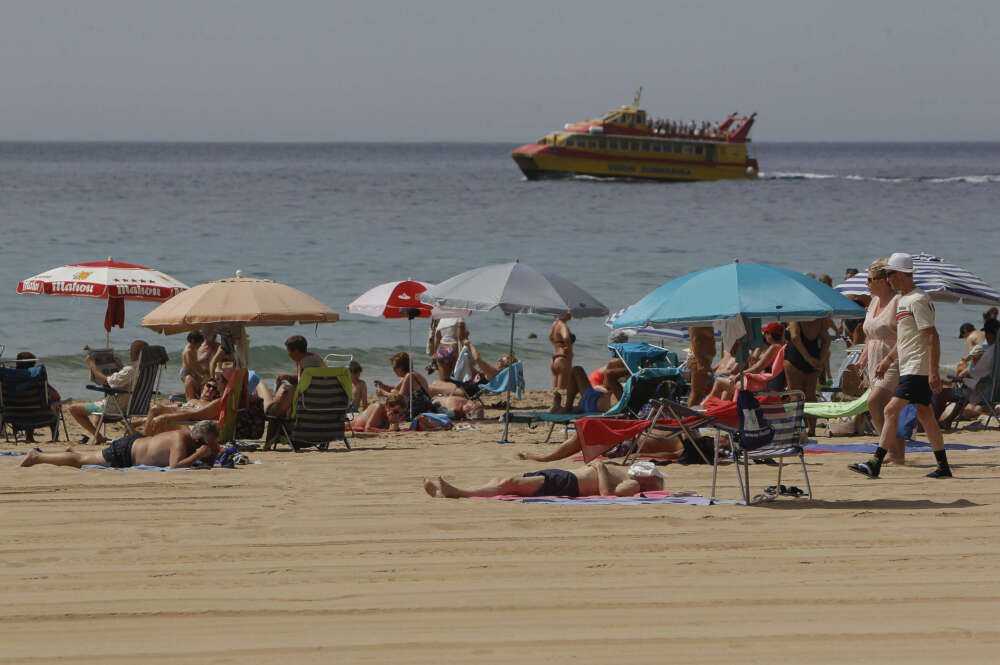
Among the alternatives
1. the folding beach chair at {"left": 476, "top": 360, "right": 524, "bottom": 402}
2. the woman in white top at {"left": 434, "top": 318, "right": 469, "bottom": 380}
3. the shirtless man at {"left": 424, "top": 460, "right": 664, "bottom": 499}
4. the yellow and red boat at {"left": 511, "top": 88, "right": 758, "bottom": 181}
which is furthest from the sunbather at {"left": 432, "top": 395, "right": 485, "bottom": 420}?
the yellow and red boat at {"left": 511, "top": 88, "right": 758, "bottom": 181}

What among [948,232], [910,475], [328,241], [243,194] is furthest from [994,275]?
[243,194]

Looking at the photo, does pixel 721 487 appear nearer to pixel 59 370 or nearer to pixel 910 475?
pixel 910 475

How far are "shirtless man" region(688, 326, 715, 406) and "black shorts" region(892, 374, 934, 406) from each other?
13.3 ft

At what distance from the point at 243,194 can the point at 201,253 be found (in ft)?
116

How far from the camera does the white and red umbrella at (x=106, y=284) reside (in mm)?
11883

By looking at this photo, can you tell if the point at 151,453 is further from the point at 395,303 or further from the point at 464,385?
the point at 464,385

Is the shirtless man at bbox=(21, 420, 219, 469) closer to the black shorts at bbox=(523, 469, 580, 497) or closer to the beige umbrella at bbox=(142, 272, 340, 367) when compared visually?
the beige umbrella at bbox=(142, 272, 340, 367)

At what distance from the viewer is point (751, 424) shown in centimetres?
670

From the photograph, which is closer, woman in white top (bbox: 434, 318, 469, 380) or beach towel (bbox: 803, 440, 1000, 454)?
beach towel (bbox: 803, 440, 1000, 454)

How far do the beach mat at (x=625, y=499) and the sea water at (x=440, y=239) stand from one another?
25.4 ft

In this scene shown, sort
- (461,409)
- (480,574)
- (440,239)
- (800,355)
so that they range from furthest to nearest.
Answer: (440,239) < (461,409) < (800,355) < (480,574)

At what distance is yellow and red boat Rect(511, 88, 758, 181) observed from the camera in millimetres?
72250

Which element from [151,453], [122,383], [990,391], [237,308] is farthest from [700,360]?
[151,453]

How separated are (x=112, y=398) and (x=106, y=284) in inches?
70.6
